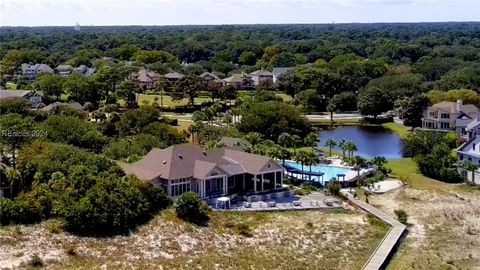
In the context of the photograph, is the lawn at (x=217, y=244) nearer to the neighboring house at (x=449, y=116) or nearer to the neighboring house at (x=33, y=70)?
the neighboring house at (x=449, y=116)

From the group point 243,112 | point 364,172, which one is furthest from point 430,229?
point 243,112

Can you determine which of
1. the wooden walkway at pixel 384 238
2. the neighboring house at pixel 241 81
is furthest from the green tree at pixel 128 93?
the wooden walkway at pixel 384 238

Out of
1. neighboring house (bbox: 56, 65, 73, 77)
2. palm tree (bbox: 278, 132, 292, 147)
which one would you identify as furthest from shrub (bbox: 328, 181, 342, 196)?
neighboring house (bbox: 56, 65, 73, 77)

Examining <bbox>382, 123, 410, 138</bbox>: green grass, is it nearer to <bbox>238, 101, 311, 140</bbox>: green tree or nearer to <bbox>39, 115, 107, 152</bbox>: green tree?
<bbox>238, 101, 311, 140</bbox>: green tree

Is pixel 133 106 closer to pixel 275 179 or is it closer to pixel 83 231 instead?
pixel 275 179

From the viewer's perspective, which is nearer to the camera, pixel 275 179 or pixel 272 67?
pixel 275 179

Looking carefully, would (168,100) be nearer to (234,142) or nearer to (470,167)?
(234,142)
